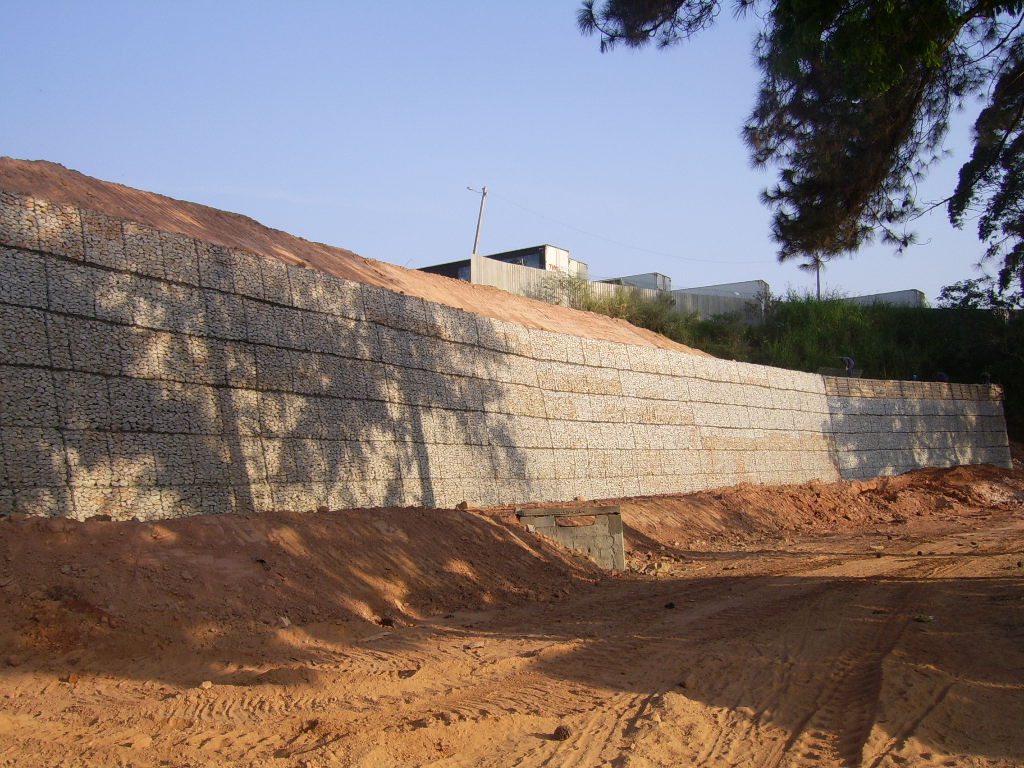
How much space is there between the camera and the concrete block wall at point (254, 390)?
22.6 feet

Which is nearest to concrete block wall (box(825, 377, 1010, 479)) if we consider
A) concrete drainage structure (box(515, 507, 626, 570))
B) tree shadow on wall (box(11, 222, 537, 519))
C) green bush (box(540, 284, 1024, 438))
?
green bush (box(540, 284, 1024, 438))

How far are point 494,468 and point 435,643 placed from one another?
17.1ft

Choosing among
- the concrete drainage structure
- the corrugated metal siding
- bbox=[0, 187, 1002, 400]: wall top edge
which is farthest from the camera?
the corrugated metal siding

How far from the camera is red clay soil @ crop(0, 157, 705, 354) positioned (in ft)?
38.8

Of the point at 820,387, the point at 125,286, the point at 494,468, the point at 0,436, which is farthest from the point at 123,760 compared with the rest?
the point at 820,387

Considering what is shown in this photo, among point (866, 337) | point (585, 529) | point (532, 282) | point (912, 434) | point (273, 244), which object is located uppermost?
point (532, 282)

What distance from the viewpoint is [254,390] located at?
860 cm

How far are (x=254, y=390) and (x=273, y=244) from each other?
8.01m

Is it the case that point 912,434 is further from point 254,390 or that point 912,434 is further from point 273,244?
point 254,390

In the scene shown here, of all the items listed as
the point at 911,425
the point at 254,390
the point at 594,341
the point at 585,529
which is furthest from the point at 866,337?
the point at 254,390

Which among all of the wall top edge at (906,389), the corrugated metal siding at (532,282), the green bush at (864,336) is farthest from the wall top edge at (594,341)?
the corrugated metal siding at (532,282)

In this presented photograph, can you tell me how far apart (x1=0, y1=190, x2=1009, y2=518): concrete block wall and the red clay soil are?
2.60m

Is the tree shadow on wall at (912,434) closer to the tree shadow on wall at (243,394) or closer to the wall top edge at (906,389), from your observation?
the wall top edge at (906,389)

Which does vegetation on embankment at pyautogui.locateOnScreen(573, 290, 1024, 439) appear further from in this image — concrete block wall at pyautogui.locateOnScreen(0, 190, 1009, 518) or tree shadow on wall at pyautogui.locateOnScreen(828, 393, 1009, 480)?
concrete block wall at pyautogui.locateOnScreen(0, 190, 1009, 518)
